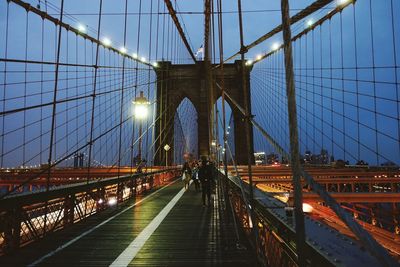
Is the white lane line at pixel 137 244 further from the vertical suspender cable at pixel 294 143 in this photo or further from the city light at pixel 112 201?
the vertical suspender cable at pixel 294 143

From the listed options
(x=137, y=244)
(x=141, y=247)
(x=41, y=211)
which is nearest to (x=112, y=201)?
(x=41, y=211)

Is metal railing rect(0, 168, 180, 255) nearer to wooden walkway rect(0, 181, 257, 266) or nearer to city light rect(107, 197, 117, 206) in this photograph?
city light rect(107, 197, 117, 206)

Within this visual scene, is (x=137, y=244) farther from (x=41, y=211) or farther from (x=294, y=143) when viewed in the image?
(x=294, y=143)

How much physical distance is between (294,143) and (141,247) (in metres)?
2.80

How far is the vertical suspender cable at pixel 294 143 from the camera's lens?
4.08ft

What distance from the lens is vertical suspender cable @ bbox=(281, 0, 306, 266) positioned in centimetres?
124

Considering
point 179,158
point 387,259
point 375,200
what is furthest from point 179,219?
point 179,158

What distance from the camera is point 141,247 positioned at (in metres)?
3.54

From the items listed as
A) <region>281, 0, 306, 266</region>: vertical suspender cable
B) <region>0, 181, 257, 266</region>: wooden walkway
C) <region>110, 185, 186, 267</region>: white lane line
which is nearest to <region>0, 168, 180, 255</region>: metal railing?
<region>0, 181, 257, 266</region>: wooden walkway

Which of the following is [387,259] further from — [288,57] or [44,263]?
[44,263]

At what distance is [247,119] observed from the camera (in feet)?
8.70

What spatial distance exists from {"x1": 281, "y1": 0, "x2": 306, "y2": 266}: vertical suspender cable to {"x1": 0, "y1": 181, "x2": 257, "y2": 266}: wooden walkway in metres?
1.79

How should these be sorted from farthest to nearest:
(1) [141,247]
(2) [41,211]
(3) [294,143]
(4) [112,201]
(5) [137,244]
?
1. (4) [112,201]
2. (2) [41,211]
3. (5) [137,244]
4. (1) [141,247]
5. (3) [294,143]

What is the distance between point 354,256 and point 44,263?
2.82 metres
